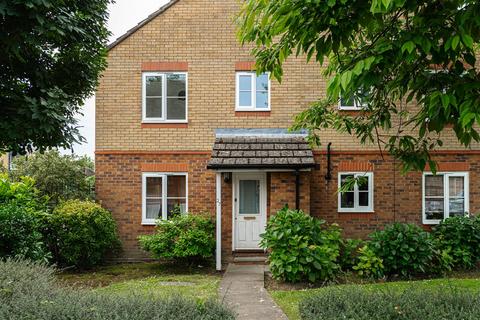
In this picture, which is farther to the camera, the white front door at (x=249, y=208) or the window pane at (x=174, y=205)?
the window pane at (x=174, y=205)

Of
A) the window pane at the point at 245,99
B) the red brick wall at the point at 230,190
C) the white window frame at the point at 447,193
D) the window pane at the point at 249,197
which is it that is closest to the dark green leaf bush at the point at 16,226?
the red brick wall at the point at 230,190

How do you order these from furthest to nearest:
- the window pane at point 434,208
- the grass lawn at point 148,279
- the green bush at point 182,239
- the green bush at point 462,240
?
the window pane at point 434,208 → the green bush at point 182,239 → the green bush at point 462,240 → the grass lawn at point 148,279

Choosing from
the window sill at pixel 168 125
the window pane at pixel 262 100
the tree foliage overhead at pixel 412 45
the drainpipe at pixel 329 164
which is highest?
the window pane at pixel 262 100

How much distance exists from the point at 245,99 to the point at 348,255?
5.52 m

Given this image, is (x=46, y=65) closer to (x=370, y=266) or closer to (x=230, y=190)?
(x=230, y=190)

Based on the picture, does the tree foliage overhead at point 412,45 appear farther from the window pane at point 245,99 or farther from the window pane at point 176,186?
the window pane at point 176,186

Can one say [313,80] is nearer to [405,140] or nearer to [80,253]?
[80,253]

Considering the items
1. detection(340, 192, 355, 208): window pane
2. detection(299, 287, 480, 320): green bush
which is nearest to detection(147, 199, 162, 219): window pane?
detection(340, 192, 355, 208): window pane

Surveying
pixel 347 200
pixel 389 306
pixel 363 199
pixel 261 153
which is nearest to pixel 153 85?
pixel 261 153

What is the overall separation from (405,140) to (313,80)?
930 cm

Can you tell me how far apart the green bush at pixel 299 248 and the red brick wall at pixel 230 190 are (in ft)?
8.44

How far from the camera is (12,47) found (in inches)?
263

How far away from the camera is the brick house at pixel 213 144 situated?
1525 centimetres

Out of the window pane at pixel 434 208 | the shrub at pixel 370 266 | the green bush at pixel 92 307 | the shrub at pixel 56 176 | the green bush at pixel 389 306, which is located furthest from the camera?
the shrub at pixel 56 176
